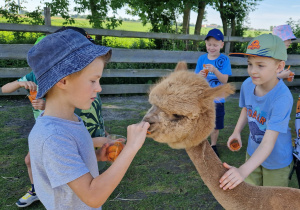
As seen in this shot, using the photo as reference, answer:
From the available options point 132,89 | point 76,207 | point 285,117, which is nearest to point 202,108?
point 285,117

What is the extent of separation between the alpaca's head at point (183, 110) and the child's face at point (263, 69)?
A: 515 mm

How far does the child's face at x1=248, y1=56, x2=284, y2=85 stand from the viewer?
175cm

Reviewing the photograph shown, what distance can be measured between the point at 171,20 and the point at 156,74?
476 centimetres

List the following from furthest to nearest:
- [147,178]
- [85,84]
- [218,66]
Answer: [218,66], [147,178], [85,84]

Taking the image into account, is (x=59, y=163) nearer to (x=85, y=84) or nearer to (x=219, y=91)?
(x=85, y=84)

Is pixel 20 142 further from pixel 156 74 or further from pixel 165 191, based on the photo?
pixel 156 74

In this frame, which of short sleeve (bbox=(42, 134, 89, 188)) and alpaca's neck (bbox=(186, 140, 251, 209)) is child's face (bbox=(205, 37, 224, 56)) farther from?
short sleeve (bbox=(42, 134, 89, 188))

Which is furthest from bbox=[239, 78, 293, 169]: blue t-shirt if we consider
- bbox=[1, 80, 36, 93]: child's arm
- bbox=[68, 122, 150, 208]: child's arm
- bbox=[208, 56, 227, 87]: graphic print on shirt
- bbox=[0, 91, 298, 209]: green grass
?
bbox=[1, 80, 36, 93]: child's arm

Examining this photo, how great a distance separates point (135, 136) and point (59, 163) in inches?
13.2

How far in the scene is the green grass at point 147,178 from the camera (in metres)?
2.62

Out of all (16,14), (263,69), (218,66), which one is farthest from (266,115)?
(16,14)

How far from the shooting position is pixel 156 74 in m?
6.96

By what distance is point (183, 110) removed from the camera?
1.34 m

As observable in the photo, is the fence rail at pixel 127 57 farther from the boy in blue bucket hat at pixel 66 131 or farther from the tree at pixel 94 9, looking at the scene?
the boy in blue bucket hat at pixel 66 131
